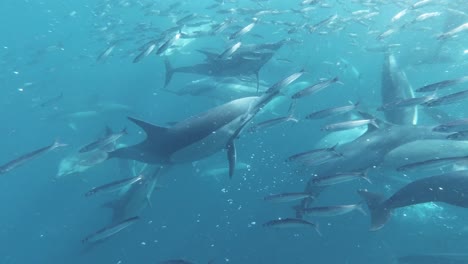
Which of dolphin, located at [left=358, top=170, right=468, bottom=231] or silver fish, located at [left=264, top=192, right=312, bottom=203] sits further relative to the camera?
silver fish, located at [left=264, top=192, right=312, bottom=203]

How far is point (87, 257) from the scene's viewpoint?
1095cm

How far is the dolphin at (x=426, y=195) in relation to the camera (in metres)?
5.62

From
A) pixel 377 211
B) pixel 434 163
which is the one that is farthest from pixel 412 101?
pixel 377 211

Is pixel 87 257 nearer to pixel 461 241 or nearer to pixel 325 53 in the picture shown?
pixel 461 241

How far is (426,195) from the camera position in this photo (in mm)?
5930

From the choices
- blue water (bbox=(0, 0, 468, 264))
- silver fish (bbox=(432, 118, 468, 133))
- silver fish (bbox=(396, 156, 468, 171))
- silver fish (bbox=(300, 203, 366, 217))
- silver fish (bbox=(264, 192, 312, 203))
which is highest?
silver fish (bbox=(432, 118, 468, 133))

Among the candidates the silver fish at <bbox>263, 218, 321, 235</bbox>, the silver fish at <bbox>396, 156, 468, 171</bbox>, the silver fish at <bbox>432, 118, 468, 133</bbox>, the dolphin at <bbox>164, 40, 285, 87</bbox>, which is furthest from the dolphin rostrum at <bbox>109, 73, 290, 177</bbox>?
the dolphin at <bbox>164, 40, 285, 87</bbox>

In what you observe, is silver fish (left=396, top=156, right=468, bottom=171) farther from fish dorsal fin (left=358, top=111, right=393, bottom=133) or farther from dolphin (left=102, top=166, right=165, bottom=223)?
dolphin (left=102, top=166, right=165, bottom=223)

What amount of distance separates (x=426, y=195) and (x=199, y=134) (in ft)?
11.8

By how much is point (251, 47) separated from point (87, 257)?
293 inches

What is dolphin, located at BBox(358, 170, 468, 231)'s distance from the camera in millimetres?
5617

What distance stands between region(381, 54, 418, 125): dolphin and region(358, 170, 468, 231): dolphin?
11.0 feet

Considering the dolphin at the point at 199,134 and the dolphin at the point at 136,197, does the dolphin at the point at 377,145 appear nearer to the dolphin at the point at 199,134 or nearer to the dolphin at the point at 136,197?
the dolphin at the point at 199,134

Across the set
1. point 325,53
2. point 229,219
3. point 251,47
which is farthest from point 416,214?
point 325,53
